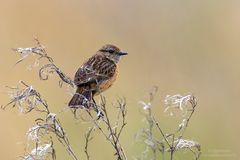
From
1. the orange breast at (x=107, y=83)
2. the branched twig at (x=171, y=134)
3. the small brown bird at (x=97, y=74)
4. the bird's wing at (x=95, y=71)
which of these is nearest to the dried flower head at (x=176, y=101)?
the branched twig at (x=171, y=134)

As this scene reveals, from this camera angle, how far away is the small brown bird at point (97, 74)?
16.4 ft

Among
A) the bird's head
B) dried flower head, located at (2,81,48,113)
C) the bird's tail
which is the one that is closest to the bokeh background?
the bird's head

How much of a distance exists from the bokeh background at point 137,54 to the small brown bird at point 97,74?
0.70m

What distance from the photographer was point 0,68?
27.8 feet

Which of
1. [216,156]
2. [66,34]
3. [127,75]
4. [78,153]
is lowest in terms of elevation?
[216,156]

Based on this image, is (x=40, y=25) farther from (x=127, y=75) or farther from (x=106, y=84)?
(x=106, y=84)

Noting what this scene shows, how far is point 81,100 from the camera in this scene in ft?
14.6

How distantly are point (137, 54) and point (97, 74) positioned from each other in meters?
4.01

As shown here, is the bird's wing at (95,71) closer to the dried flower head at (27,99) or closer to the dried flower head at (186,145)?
the dried flower head at (27,99)

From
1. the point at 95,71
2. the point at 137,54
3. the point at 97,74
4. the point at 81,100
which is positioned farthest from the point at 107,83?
the point at 137,54

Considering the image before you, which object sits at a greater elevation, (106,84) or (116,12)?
(116,12)

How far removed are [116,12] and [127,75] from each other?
6.60 feet

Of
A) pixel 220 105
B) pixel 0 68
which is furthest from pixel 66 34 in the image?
pixel 220 105

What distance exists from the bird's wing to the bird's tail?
62 millimetres
